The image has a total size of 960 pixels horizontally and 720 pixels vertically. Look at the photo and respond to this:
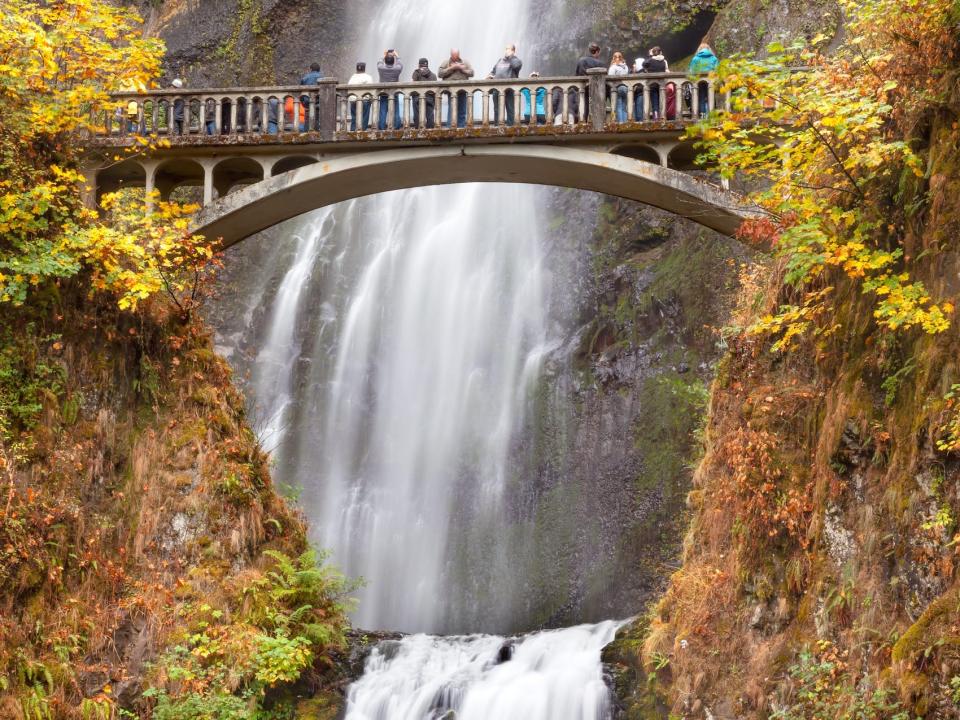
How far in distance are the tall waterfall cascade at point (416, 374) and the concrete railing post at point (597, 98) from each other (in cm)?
763

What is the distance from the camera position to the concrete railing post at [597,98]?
1594 centimetres

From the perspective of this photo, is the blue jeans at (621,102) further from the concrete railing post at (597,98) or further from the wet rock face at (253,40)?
the wet rock face at (253,40)

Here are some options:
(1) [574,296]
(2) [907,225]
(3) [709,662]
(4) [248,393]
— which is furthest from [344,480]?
(2) [907,225]

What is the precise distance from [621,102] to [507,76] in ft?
7.96

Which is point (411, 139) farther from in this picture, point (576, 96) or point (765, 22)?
point (765, 22)

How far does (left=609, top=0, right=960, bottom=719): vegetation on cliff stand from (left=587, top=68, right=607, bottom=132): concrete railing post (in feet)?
9.53

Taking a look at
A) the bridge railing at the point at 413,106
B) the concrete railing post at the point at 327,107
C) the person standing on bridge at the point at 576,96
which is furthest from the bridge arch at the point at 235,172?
the person standing on bridge at the point at 576,96

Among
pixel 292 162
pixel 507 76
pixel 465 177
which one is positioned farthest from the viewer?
pixel 292 162

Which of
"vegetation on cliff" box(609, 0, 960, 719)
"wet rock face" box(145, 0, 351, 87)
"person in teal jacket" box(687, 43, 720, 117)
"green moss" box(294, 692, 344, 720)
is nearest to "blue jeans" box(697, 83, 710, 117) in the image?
"person in teal jacket" box(687, 43, 720, 117)

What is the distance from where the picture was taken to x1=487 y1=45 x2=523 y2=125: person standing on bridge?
53.8ft

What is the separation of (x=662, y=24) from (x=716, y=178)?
5.25 meters

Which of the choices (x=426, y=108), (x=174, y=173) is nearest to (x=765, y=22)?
(x=426, y=108)

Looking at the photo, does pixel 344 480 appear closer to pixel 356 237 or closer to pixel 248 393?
pixel 248 393

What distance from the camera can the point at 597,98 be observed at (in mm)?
16047
